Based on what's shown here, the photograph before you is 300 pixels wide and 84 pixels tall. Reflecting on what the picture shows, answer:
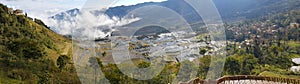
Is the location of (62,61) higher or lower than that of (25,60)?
lower

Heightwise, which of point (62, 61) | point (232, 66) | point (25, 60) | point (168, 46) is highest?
point (168, 46)

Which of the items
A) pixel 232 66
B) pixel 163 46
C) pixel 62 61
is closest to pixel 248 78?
pixel 163 46

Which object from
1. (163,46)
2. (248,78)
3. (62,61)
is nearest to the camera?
(248,78)

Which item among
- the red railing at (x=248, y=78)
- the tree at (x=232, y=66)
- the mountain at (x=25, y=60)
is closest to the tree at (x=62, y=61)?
the mountain at (x=25, y=60)

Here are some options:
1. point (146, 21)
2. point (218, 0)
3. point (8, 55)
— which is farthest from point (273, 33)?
point (8, 55)

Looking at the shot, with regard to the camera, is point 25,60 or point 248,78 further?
point 25,60

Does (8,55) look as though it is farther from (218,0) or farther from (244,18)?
(218,0)

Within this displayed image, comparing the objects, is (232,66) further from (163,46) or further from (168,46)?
(163,46)

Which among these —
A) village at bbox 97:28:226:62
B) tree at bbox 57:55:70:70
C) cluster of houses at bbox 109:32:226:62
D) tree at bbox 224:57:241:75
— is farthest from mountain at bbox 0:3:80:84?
tree at bbox 224:57:241:75
